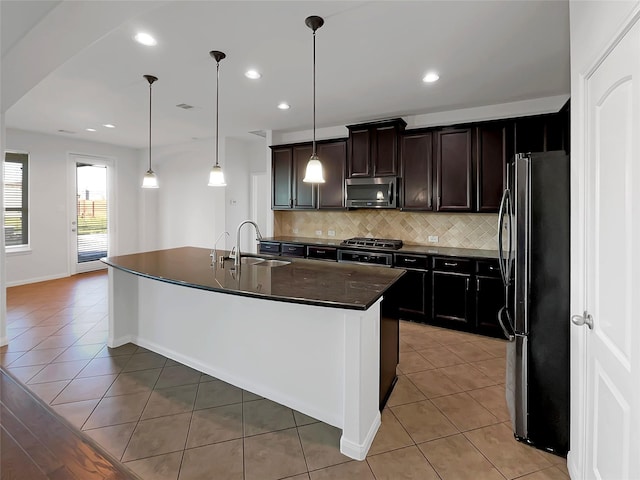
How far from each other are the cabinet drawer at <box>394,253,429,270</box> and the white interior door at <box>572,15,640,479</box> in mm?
2368

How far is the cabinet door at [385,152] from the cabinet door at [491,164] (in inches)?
39.4

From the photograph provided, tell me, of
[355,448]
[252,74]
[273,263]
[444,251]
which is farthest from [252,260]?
[444,251]

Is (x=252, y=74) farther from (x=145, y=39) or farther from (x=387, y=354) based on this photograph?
(x=387, y=354)

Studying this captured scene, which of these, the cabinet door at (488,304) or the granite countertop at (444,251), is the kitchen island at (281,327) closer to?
the granite countertop at (444,251)

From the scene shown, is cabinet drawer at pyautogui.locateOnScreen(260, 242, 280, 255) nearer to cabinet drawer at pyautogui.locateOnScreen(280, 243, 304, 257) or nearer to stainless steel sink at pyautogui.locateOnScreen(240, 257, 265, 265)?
cabinet drawer at pyautogui.locateOnScreen(280, 243, 304, 257)

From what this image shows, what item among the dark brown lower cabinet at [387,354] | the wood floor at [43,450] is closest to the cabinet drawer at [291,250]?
the dark brown lower cabinet at [387,354]

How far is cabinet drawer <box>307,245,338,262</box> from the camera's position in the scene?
4.60m

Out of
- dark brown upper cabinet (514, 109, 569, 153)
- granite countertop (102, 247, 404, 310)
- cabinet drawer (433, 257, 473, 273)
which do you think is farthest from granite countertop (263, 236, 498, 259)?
granite countertop (102, 247, 404, 310)

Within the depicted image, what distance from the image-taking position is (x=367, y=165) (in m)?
4.56

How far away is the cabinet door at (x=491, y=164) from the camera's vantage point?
3.73m

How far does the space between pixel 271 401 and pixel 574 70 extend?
2725 millimetres

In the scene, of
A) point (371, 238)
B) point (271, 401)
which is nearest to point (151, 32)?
point (271, 401)

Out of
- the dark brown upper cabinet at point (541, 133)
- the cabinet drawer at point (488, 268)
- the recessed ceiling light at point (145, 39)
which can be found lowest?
the cabinet drawer at point (488, 268)

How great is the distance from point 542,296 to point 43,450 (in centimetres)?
224
